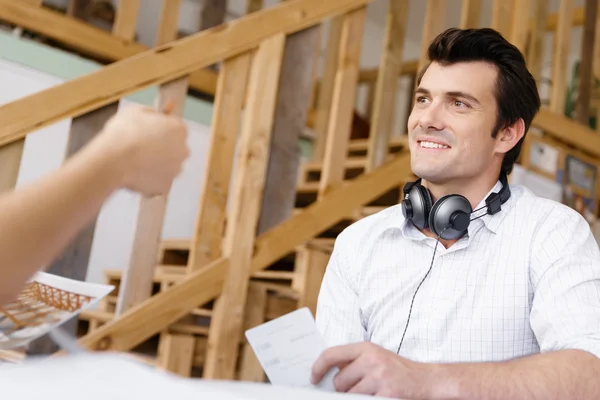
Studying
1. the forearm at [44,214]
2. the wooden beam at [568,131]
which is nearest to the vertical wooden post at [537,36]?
the wooden beam at [568,131]

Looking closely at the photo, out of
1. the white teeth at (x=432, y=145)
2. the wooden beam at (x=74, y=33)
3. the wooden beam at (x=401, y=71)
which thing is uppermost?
the wooden beam at (x=401, y=71)

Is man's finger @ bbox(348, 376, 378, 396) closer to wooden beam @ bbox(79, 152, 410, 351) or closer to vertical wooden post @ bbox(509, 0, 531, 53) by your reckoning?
wooden beam @ bbox(79, 152, 410, 351)

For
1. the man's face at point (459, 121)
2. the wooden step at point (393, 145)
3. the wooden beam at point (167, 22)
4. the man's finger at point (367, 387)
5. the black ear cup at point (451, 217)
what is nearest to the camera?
the man's finger at point (367, 387)

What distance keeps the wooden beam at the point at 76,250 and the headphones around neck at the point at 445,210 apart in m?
0.89

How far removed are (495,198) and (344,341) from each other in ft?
1.40

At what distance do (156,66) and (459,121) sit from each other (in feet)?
3.38

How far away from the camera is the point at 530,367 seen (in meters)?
1.07

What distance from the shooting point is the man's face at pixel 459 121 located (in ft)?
5.06

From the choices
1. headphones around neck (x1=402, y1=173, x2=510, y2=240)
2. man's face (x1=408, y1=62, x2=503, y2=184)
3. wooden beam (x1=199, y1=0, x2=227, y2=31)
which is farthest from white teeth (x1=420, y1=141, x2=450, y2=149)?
wooden beam (x1=199, y1=0, x2=227, y2=31)

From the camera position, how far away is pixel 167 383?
1.69ft

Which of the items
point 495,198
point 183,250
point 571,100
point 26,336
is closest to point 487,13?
point 571,100

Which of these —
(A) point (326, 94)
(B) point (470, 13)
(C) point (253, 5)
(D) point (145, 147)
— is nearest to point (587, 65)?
(B) point (470, 13)

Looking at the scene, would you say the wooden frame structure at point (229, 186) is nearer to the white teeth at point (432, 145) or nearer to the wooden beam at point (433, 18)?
the wooden beam at point (433, 18)

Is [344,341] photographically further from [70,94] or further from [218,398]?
[70,94]
